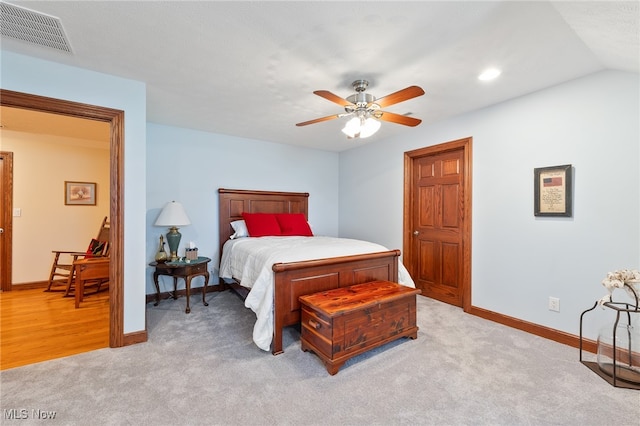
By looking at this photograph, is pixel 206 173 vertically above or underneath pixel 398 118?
underneath

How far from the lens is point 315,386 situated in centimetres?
185

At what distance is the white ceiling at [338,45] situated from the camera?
1574 millimetres

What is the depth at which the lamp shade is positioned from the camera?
10.9 ft

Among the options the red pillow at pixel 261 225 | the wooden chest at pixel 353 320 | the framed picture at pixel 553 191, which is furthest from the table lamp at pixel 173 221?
the framed picture at pixel 553 191

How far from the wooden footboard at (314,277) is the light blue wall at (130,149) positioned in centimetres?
124

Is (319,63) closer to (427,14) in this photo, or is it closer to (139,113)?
(427,14)

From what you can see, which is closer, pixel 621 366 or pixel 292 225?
pixel 621 366

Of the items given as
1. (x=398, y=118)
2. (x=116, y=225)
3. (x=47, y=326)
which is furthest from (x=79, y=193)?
(x=398, y=118)

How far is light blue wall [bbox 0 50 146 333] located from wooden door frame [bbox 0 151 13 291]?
2956 millimetres

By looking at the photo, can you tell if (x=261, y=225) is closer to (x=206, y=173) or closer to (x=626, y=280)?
(x=206, y=173)

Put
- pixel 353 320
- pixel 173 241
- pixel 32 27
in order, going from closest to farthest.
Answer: pixel 32 27 → pixel 353 320 → pixel 173 241

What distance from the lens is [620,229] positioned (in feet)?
7.21

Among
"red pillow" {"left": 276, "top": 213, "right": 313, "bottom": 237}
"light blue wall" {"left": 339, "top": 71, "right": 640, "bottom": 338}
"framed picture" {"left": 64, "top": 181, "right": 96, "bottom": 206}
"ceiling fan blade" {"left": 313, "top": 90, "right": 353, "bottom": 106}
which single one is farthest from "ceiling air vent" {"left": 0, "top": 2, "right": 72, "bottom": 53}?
"light blue wall" {"left": 339, "top": 71, "right": 640, "bottom": 338}
